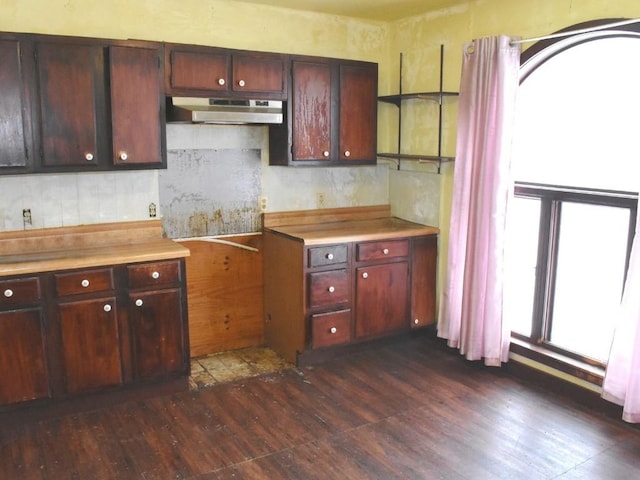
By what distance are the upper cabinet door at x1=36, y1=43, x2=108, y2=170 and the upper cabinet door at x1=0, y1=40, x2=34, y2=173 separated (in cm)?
7

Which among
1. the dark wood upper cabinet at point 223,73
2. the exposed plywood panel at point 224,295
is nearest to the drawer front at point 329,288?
the exposed plywood panel at point 224,295

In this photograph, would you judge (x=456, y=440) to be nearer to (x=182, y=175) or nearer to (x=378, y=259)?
(x=378, y=259)

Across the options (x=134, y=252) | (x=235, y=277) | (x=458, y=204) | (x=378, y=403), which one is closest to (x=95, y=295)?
Result: (x=134, y=252)

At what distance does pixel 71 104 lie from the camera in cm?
328

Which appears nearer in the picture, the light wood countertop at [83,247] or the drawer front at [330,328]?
the light wood countertop at [83,247]

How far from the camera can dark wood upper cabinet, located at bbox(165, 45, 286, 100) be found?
3.58 m

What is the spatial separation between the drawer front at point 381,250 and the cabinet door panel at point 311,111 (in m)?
0.71

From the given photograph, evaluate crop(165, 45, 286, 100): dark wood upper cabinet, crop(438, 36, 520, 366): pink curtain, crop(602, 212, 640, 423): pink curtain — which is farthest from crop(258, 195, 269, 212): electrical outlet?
crop(602, 212, 640, 423): pink curtain

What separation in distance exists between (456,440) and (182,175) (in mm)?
2434

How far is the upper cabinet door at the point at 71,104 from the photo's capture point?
126 inches

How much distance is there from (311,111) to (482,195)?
132cm

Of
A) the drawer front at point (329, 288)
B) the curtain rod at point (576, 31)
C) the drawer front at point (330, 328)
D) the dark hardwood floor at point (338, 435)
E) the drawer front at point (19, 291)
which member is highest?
the curtain rod at point (576, 31)

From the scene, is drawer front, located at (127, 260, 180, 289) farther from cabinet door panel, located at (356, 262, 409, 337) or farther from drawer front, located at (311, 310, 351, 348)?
Answer: cabinet door panel, located at (356, 262, 409, 337)

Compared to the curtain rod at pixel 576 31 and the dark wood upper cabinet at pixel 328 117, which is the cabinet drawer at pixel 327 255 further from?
the curtain rod at pixel 576 31
